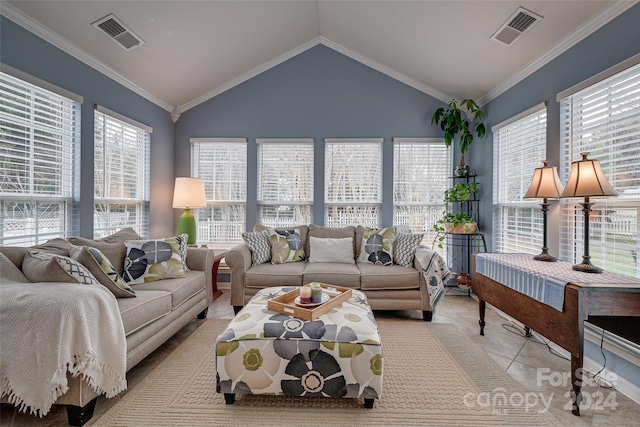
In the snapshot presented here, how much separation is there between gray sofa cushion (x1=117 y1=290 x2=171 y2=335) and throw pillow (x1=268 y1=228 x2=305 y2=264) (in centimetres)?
129

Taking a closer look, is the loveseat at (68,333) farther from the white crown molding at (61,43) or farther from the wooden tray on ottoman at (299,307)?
the white crown molding at (61,43)

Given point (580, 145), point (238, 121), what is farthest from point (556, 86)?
point (238, 121)

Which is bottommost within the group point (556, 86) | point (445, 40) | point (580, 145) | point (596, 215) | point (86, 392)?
point (86, 392)

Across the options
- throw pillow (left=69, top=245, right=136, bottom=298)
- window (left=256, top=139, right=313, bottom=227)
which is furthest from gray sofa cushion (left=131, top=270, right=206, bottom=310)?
window (left=256, top=139, right=313, bottom=227)

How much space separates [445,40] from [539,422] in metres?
3.24

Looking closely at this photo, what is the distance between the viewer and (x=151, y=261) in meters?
2.73

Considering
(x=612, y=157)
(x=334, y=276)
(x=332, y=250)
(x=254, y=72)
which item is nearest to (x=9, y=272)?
(x=334, y=276)

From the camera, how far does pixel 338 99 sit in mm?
4301

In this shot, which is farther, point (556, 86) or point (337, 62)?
point (337, 62)

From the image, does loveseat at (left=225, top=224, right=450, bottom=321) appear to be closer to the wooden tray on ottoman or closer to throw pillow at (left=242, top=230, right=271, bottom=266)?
throw pillow at (left=242, top=230, right=271, bottom=266)

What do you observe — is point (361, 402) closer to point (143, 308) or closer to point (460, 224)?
point (143, 308)

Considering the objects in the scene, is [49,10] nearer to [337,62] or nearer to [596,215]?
[337,62]

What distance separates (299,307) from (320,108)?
120 inches

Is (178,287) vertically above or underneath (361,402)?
above
